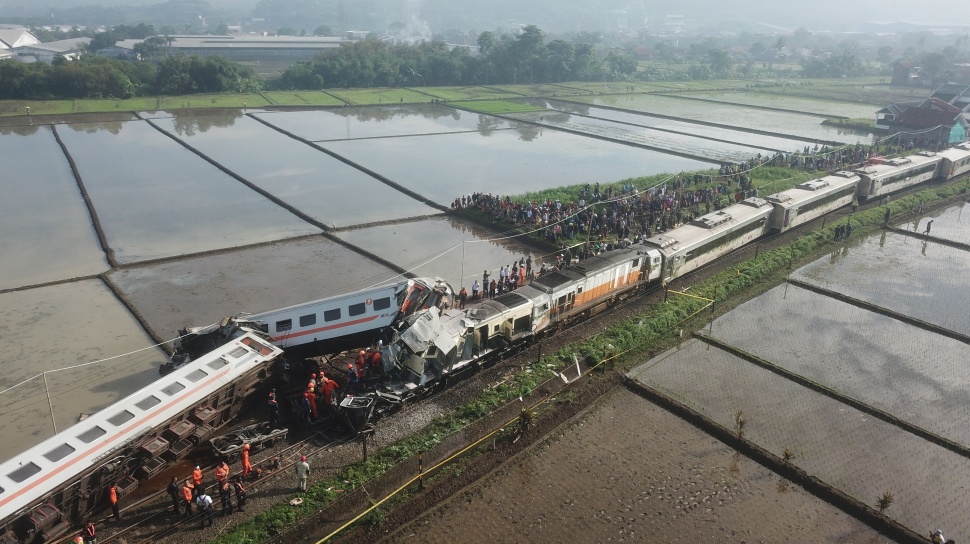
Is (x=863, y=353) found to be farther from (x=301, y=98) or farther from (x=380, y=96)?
(x=301, y=98)

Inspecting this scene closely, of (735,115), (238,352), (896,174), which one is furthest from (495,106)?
(238,352)

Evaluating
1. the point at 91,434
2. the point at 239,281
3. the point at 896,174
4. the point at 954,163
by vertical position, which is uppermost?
the point at 954,163

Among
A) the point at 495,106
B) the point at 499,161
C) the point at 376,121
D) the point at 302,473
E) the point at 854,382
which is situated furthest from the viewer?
the point at 495,106

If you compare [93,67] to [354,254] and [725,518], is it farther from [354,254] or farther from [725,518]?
[725,518]

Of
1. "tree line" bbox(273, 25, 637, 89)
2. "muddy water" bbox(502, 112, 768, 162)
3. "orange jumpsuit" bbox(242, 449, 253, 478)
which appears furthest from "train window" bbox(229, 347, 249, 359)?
"tree line" bbox(273, 25, 637, 89)

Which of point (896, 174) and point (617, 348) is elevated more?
point (896, 174)

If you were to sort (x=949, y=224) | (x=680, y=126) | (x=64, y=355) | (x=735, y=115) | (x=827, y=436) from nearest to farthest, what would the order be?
1. (x=827, y=436)
2. (x=64, y=355)
3. (x=949, y=224)
4. (x=680, y=126)
5. (x=735, y=115)

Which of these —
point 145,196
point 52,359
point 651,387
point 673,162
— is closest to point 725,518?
point 651,387

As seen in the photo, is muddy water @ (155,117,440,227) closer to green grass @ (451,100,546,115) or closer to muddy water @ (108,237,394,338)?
muddy water @ (108,237,394,338)
